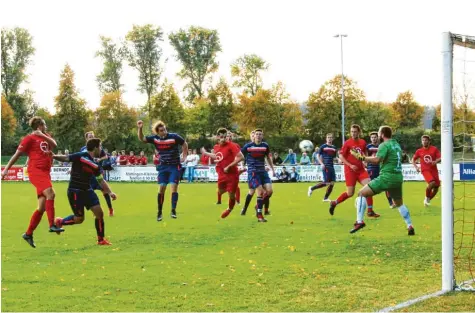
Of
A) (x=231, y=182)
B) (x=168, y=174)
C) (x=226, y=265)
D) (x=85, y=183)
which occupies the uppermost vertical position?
(x=168, y=174)

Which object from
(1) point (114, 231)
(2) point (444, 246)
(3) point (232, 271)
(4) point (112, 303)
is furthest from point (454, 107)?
(1) point (114, 231)

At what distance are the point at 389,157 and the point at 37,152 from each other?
6031mm

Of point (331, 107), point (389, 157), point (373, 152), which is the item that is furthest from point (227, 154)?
point (331, 107)

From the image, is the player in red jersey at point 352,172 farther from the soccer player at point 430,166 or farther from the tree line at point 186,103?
the tree line at point 186,103

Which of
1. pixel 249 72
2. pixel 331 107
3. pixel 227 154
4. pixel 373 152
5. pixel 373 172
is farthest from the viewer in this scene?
pixel 249 72

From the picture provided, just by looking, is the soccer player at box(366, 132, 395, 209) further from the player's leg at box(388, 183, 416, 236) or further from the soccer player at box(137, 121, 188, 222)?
the player's leg at box(388, 183, 416, 236)

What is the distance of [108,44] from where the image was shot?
84438 millimetres

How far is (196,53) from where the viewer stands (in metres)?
83.0

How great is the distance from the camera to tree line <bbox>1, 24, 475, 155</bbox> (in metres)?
69.3

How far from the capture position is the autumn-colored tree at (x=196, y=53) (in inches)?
3275

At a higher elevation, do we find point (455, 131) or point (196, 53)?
point (196, 53)

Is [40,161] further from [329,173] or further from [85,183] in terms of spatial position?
[329,173]

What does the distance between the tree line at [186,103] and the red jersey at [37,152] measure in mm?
53199

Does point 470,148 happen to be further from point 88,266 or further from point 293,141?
point 293,141
